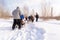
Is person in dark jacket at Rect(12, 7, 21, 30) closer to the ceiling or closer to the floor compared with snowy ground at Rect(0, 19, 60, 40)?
closer to the ceiling

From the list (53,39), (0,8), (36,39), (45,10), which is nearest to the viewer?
(53,39)

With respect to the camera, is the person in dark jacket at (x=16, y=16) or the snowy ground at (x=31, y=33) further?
the person in dark jacket at (x=16, y=16)

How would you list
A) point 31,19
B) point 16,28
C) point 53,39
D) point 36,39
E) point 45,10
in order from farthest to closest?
point 45,10
point 31,19
point 16,28
point 36,39
point 53,39

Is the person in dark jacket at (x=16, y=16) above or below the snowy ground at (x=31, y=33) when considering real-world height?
above

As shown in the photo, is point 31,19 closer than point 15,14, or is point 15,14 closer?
point 15,14

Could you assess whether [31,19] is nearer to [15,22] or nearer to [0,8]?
[15,22]

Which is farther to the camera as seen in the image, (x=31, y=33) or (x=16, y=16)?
(x=16, y=16)

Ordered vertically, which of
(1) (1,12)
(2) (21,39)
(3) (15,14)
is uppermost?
(3) (15,14)

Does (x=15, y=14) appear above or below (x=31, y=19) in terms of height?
above

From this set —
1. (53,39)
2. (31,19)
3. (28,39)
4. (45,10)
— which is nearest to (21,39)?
(28,39)

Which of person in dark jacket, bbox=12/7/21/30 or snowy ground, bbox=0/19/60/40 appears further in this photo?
person in dark jacket, bbox=12/7/21/30

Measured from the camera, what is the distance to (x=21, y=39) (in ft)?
25.0

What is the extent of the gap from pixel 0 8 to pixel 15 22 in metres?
46.9

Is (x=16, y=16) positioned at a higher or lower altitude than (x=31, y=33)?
higher
